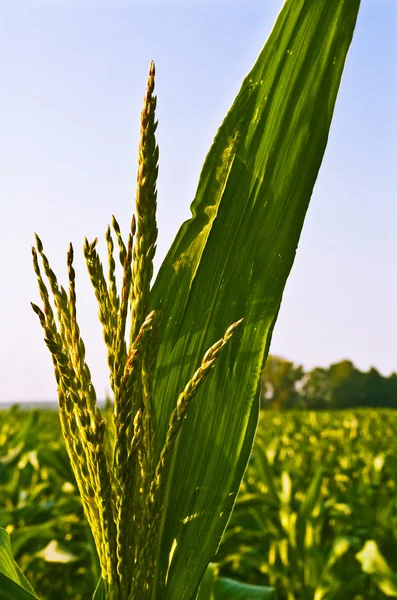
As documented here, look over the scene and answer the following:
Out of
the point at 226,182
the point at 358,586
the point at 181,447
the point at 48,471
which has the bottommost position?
the point at 358,586

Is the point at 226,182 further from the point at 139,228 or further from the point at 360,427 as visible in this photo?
the point at 360,427

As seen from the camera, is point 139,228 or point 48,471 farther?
point 48,471

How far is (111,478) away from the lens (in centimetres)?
64

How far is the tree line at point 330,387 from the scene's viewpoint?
56.0m

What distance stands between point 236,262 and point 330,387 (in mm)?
60150

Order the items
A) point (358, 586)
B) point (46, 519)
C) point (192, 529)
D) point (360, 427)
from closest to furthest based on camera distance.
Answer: point (192, 529) → point (358, 586) → point (46, 519) → point (360, 427)

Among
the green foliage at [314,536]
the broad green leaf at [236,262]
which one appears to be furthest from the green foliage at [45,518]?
the broad green leaf at [236,262]

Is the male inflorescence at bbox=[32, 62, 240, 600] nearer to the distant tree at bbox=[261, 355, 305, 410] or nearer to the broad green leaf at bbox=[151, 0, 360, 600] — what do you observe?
the broad green leaf at bbox=[151, 0, 360, 600]

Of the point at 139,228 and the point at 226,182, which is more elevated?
the point at 226,182

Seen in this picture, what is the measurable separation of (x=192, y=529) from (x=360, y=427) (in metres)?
7.42

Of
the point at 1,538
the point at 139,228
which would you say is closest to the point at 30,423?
the point at 1,538

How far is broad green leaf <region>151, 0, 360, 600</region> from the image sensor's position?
764 mm

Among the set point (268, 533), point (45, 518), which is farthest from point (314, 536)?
point (45, 518)

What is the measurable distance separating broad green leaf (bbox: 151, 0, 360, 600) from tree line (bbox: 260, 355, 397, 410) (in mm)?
54384
